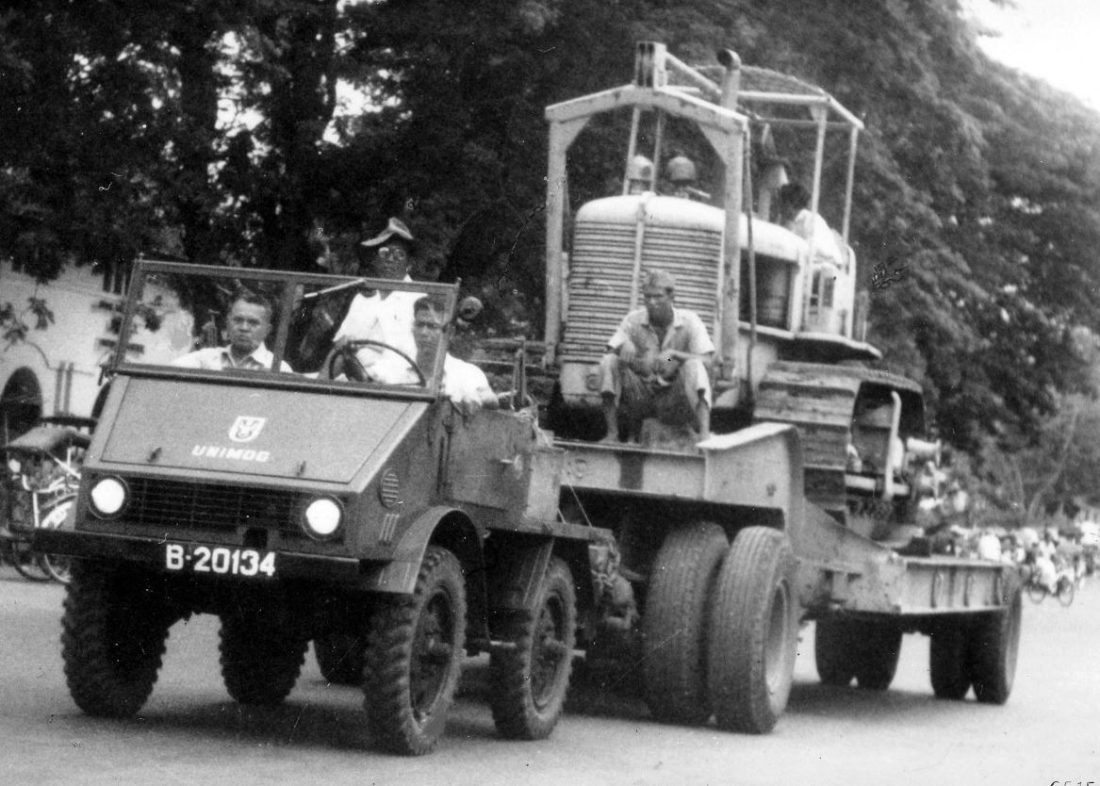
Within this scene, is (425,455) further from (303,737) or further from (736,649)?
(736,649)

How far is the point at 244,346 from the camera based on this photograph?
433 inches

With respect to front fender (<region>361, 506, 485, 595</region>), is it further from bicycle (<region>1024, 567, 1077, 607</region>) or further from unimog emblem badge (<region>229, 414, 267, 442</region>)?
bicycle (<region>1024, 567, 1077, 607</region>)

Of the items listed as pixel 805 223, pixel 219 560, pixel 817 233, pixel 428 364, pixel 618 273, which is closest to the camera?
pixel 219 560

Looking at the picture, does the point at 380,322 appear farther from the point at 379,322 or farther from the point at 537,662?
the point at 537,662

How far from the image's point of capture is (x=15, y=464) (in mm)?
27891

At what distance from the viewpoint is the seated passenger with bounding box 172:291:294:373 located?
10.9 metres

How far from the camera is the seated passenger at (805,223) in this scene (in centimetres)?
1712

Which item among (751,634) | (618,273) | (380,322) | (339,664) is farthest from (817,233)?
(380,322)

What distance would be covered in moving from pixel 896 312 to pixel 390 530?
1970 cm

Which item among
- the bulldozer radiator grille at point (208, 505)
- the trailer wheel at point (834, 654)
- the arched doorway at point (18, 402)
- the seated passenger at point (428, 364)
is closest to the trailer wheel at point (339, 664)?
the seated passenger at point (428, 364)

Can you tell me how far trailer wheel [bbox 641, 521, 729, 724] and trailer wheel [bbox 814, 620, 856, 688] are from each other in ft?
15.9

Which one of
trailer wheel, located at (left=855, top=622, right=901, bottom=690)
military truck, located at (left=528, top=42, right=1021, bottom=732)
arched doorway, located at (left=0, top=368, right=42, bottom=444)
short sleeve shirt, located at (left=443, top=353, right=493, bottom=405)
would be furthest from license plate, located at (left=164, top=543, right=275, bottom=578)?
arched doorway, located at (left=0, top=368, right=42, bottom=444)

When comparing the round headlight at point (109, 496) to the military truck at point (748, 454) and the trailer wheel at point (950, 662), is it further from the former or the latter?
the trailer wheel at point (950, 662)

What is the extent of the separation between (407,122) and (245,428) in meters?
17.5
